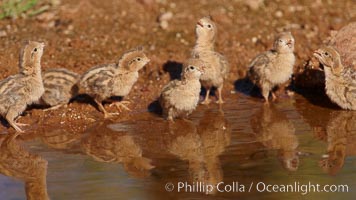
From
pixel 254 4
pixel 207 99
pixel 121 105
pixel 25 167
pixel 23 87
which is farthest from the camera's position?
pixel 254 4

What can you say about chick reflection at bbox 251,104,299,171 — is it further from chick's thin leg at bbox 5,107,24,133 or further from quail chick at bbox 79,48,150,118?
chick's thin leg at bbox 5,107,24,133

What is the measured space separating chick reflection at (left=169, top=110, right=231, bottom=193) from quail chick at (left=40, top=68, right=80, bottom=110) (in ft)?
5.05

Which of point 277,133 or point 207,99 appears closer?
point 277,133

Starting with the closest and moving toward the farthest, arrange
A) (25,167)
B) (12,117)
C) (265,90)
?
(25,167) < (12,117) < (265,90)

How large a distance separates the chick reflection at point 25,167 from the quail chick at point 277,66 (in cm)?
346

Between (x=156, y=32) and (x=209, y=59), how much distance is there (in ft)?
7.09

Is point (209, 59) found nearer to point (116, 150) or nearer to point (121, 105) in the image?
point (121, 105)

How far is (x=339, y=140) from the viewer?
30.4ft

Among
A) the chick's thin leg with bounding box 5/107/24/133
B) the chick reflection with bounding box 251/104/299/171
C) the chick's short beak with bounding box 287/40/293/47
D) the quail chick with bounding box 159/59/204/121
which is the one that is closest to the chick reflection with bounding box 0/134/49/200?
the chick's thin leg with bounding box 5/107/24/133

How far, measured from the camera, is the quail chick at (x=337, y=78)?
10.4m

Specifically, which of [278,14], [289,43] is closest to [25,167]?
[289,43]

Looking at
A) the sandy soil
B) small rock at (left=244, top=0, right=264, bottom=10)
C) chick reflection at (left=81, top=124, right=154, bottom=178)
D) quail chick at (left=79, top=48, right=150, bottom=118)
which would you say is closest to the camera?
chick reflection at (left=81, top=124, right=154, bottom=178)

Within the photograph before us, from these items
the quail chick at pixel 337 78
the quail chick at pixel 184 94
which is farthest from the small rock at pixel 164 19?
the quail chick at pixel 337 78

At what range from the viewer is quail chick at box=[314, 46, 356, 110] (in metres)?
10.4
